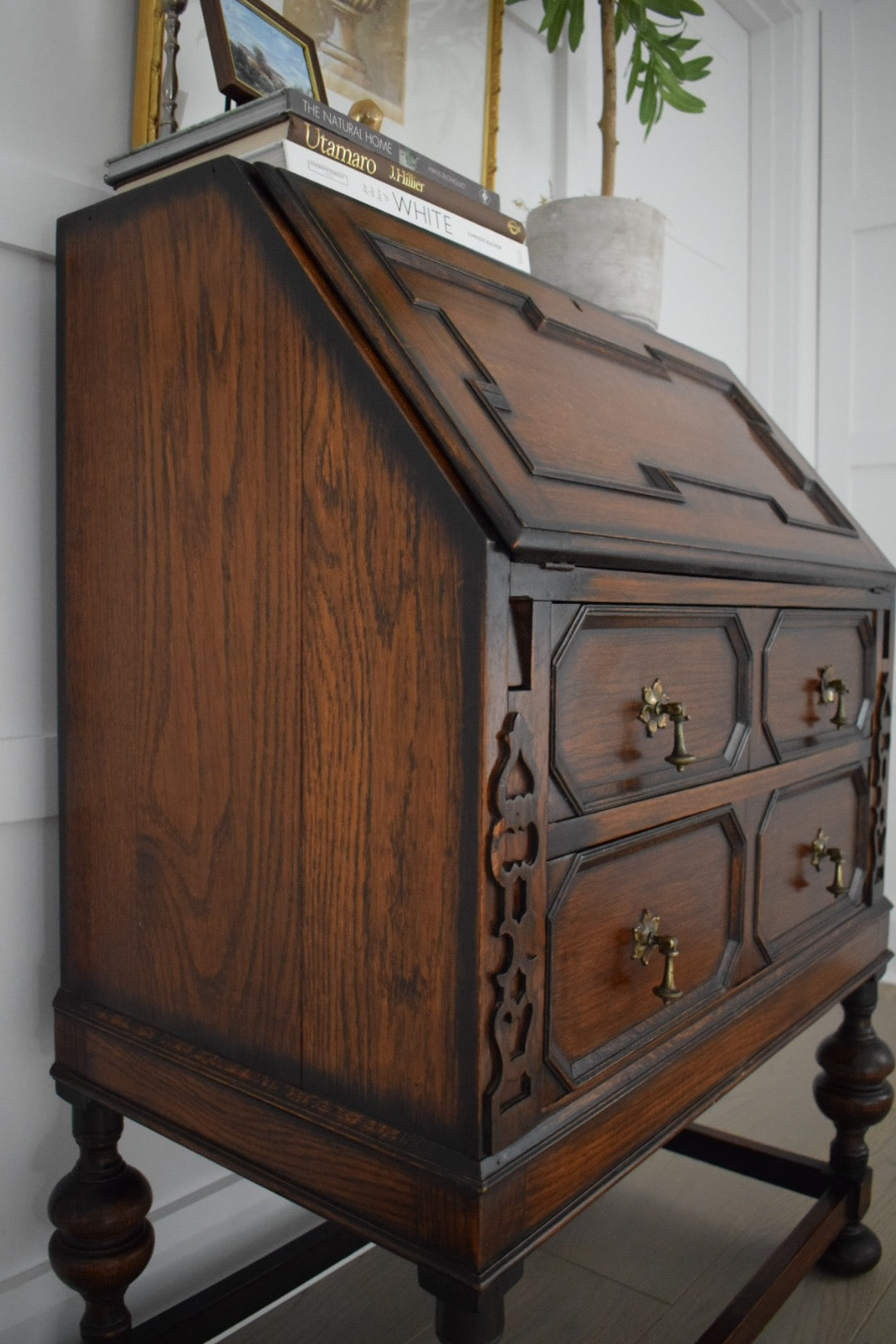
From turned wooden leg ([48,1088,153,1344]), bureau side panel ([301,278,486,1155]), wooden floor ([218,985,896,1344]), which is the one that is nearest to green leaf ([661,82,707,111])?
bureau side panel ([301,278,486,1155])

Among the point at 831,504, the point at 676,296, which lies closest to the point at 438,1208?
the point at 831,504

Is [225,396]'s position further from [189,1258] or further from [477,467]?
[189,1258]

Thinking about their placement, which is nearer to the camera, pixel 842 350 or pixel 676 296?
pixel 676 296

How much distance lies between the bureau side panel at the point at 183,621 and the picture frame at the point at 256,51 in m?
0.23

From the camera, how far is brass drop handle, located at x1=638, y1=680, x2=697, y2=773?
103 cm

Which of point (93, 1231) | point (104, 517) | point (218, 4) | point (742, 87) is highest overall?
point (742, 87)

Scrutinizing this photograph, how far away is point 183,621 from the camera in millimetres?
1065

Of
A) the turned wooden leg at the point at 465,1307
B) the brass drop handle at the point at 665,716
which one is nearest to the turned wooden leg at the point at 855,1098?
the brass drop handle at the point at 665,716

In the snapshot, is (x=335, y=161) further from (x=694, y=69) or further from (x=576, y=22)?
(x=694, y=69)

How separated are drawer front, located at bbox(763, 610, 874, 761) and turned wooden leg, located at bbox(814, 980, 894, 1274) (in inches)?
17.7

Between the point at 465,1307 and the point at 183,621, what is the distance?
0.64 meters

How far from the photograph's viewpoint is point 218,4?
1.22 meters

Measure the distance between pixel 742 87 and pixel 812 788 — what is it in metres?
2.40

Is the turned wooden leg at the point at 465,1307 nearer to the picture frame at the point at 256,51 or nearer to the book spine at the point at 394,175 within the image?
the book spine at the point at 394,175
